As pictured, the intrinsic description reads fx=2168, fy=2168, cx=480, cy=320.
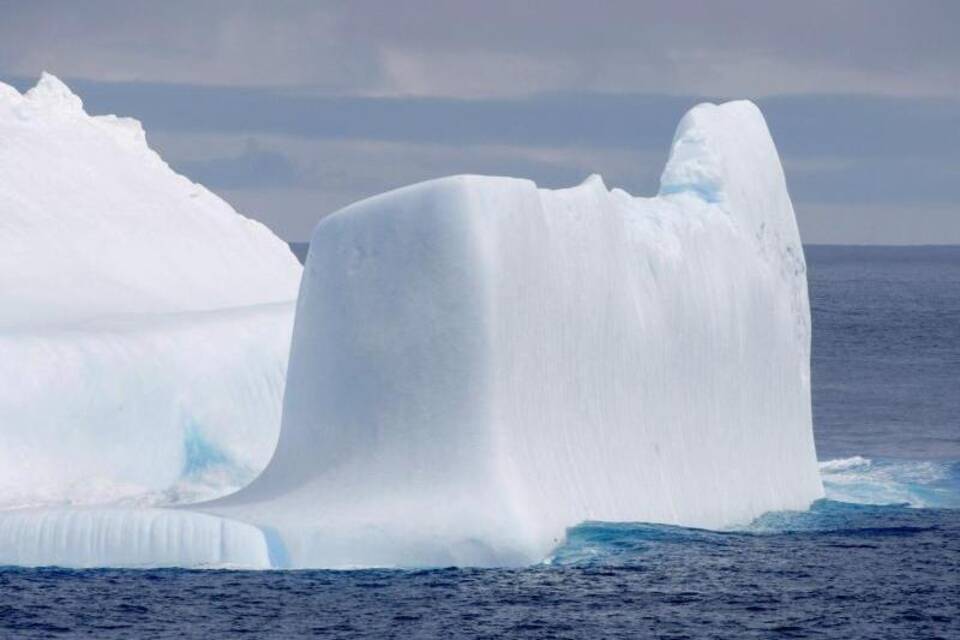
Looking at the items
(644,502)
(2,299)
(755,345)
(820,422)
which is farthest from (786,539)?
(820,422)

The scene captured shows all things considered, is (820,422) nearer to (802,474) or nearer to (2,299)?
(802,474)

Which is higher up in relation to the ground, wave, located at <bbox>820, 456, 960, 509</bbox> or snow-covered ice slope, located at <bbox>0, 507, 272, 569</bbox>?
wave, located at <bbox>820, 456, 960, 509</bbox>

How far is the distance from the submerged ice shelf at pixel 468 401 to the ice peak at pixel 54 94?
55.6 feet

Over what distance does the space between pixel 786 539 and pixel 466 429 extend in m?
6.77

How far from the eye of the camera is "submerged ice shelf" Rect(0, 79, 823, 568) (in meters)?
30.0

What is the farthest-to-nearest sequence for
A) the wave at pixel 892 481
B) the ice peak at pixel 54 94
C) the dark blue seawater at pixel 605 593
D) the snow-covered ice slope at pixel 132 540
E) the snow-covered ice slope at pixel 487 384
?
the ice peak at pixel 54 94, the wave at pixel 892 481, the snow-covered ice slope at pixel 487 384, the snow-covered ice slope at pixel 132 540, the dark blue seawater at pixel 605 593

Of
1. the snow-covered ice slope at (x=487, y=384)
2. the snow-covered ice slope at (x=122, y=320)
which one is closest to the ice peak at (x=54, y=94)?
the snow-covered ice slope at (x=122, y=320)

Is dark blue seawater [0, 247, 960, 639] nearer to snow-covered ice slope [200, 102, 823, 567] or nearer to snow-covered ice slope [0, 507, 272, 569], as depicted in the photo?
snow-covered ice slope [0, 507, 272, 569]

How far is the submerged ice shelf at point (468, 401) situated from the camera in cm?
3000

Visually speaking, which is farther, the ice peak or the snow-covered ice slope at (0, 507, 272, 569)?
the ice peak

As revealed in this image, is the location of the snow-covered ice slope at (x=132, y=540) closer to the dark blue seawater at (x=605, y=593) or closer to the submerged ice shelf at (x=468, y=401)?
the submerged ice shelf at (x=468, y=401)

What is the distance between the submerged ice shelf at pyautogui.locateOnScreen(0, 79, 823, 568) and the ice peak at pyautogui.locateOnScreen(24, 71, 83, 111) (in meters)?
16.9

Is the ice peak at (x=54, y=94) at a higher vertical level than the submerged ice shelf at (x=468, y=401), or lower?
higher

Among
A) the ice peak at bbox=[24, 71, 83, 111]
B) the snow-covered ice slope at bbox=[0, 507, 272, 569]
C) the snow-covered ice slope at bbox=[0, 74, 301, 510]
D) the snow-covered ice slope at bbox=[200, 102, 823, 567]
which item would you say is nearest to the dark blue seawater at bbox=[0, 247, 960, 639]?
the snow-covered ice slope at bbox=[0, 507, 272, 569]
